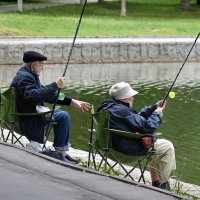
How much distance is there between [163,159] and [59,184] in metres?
1.83

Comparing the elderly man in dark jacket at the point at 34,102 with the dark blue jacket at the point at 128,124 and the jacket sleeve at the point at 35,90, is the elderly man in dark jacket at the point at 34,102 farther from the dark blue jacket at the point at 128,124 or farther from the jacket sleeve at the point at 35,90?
the dark blue jacket at the point at 128,124

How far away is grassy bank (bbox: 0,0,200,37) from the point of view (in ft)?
89.9

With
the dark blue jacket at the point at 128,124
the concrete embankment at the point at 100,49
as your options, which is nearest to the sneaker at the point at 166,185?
the dark blue jacket at the point at 128,124

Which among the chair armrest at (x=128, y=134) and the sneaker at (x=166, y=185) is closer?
the chair armrest at (x=128, y=134)

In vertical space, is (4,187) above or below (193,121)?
above

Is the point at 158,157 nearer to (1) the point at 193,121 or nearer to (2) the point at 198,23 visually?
(1) the point at 193,121

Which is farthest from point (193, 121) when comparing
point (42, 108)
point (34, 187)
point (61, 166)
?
point (34, 187)

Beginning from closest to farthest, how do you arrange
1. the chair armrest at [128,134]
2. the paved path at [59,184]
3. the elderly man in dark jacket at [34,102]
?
the paved path at [59,184], the chair armrest at [128,134], the elderly man in dark jacket at [34,102]

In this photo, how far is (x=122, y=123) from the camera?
22.1 feet

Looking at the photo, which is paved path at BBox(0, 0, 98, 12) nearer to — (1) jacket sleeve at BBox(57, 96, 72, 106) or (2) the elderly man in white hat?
(1) jacket sleeve at BBox(57, 96, 72, 106)

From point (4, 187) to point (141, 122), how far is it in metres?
2.07

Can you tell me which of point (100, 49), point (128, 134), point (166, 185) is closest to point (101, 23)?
point (100, 49)

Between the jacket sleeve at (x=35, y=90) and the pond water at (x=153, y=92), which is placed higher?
the jacket sleeve at (x=35, y=90)

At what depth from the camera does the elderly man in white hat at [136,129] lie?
6668 mm
